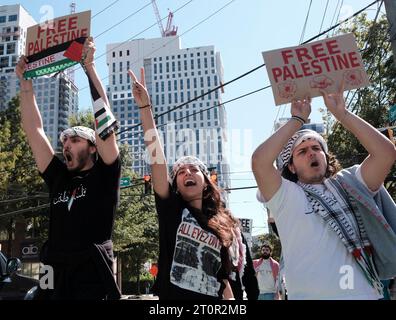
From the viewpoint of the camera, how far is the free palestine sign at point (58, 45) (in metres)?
3.26

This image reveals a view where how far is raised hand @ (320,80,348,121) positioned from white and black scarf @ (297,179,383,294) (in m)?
0.44

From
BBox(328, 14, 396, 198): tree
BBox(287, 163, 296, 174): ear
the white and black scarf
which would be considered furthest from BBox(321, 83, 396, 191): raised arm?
BBox(328, 14, 396, 198): tree

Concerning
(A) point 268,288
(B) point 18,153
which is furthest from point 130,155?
(A) point 268,288

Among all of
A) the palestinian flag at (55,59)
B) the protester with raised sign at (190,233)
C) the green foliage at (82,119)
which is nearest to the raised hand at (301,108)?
the protester with raised sign at (190,233)

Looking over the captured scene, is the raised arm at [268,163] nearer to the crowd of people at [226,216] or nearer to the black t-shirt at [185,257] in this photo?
the crowd of people at [226,216]

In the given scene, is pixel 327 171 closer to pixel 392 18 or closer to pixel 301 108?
pixel 301 108

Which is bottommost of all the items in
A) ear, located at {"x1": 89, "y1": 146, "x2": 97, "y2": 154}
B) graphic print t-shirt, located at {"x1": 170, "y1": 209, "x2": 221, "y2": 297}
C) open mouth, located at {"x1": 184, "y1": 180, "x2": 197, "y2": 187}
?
graphic print t-shirt, located at {"x1": 170, "y1": 209, "x2": 221, "y2": 297}

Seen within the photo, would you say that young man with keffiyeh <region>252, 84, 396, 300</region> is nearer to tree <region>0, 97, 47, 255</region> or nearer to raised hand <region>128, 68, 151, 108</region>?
raised hand <region>128, 68, 151, 108</region>

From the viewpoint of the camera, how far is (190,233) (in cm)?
271

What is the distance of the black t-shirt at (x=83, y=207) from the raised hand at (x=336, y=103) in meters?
1.39

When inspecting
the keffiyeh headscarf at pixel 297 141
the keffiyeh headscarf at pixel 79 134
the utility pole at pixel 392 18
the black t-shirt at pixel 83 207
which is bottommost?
the black t-shirt at pixel 83 207

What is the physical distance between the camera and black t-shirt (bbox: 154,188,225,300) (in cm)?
255
